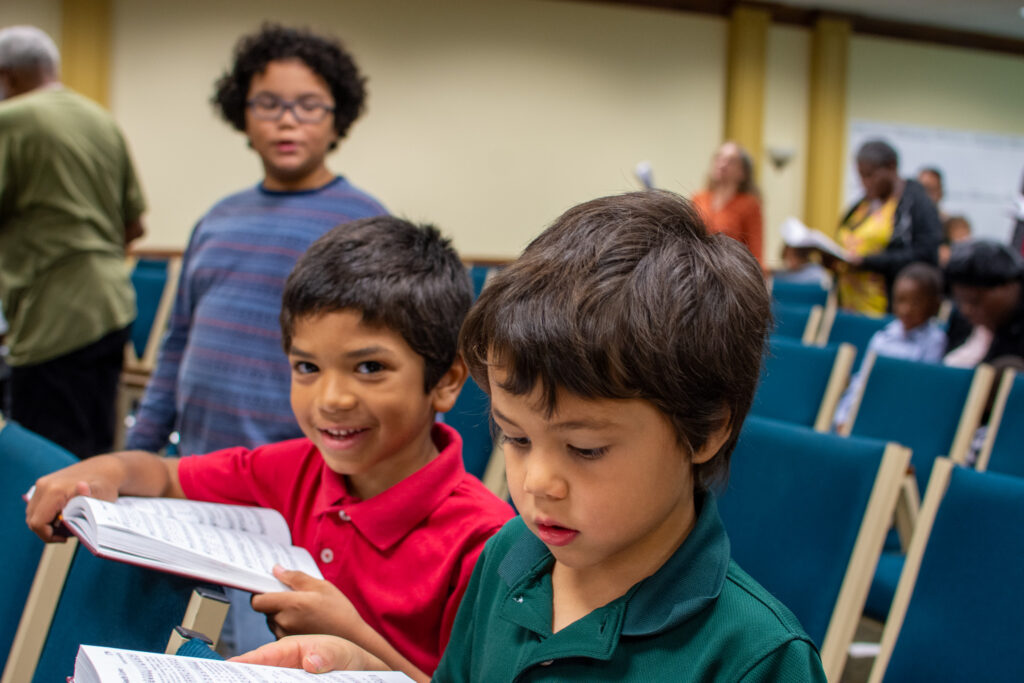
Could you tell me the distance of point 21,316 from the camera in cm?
260

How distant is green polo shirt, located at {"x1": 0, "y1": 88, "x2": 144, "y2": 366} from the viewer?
8.39 feet

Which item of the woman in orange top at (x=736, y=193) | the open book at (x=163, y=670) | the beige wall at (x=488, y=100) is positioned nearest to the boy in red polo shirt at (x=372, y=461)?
the open book at (x=163, y=670)

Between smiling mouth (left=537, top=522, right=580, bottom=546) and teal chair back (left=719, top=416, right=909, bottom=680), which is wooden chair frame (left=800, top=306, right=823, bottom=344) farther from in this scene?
smiling mouth (left=537, top=522, right=580, bottom=546)

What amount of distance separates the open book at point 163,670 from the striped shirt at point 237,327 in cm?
86

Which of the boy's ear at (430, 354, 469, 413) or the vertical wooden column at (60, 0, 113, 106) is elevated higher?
the vertical wooden column at (60, 0, 113, 106)

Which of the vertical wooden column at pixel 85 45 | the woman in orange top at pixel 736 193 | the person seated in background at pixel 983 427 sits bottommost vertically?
the person seated in background at pixel 983 427

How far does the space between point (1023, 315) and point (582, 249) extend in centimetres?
276

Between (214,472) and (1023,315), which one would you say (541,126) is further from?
(214,472)

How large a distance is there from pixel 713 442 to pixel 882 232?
408 centimetres

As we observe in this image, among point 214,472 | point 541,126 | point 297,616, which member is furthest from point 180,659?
point 541,126

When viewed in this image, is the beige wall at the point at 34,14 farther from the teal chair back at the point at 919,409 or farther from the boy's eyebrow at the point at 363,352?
the boy's eyebrow at the point at 363,352

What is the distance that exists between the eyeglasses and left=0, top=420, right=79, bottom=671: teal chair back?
2.45ft

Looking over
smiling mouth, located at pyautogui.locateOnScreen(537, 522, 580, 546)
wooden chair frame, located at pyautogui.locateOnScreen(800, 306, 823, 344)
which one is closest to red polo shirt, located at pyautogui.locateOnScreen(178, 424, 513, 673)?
smiling mouth, located at pyautogui.locateOnScreen(537, 522, 580, 546)

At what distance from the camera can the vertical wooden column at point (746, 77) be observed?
8867 millimetres
